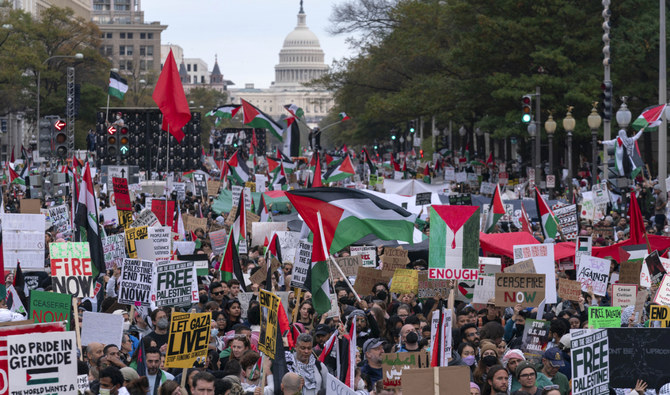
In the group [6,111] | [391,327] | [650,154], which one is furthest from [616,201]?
[6,111]

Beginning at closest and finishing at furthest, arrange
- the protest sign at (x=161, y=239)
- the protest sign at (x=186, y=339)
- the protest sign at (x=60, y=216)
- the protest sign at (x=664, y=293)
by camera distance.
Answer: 1. the protest sign at (x=186, y=339)
2. the protest sign at (x=664, y=293)
3. the protest sign at (x=161, y=239)
4. the protest sign at (x=60, y=216)

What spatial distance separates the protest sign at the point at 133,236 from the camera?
16844 millimetres

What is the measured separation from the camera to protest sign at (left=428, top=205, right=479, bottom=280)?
1412cm

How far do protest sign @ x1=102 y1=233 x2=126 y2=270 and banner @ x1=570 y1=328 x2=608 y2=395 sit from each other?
838 cm

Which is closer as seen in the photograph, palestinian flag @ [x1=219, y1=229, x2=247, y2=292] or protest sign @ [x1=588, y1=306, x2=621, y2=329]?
protest sign @ [x1=588, y1=306, x2=621, y2=329]

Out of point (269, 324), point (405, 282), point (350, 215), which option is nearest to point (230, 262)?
point (350, 215)

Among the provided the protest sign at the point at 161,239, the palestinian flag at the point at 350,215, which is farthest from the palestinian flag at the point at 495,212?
the protest sign at the point at 161,239

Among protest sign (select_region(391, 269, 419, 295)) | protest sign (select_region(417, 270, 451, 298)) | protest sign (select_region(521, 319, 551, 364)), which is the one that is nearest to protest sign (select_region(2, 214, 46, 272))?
protest sign (select_region(391, 269, 419, 295))

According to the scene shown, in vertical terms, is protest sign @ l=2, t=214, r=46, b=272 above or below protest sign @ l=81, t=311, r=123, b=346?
above

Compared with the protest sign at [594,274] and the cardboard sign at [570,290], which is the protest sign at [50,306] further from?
the protest sign at [594,274]

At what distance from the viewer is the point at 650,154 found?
4394cm

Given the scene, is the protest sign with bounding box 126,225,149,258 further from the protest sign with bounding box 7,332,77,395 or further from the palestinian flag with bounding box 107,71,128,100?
the palestinian flag with bounding box 107,71,128,100

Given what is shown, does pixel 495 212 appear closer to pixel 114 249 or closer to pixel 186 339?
pixel 114 249

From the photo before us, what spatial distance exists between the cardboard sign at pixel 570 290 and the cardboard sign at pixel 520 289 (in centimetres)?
99
